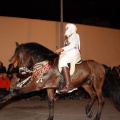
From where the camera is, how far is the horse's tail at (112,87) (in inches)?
363

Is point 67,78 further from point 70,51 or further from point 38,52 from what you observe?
point 38,52

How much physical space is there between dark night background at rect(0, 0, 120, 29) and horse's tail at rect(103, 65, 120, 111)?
697 inches

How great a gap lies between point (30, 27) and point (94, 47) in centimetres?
476

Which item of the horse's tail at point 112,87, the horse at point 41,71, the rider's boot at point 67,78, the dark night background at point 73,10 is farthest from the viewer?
the dark night background at point 73,10

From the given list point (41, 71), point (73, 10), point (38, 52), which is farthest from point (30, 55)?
point (73, 10)

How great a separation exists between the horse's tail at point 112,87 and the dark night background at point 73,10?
58.1 feet

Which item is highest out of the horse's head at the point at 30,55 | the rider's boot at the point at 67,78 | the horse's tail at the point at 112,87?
the horse's head at the point at 30,55

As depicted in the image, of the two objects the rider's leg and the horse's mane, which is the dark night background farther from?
the rider's leg

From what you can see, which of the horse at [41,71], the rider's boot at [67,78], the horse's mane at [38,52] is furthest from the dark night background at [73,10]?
the rider's boot at [67,78]

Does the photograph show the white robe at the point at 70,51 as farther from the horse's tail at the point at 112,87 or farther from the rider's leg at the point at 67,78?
the horse's tail at the point at 112,87

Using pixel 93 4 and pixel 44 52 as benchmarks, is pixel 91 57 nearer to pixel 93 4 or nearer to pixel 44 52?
pixel 44 52

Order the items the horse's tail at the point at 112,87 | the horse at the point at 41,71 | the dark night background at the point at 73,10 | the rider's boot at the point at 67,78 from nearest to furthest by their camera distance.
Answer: the horse at the point at 41,71
the rider's boot at the point at 67,78
the horse's tail at the point at 112,87
the dark night background at the point at 73,10

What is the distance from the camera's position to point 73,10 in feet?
104

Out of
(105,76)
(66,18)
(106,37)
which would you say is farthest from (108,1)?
(105,76)
